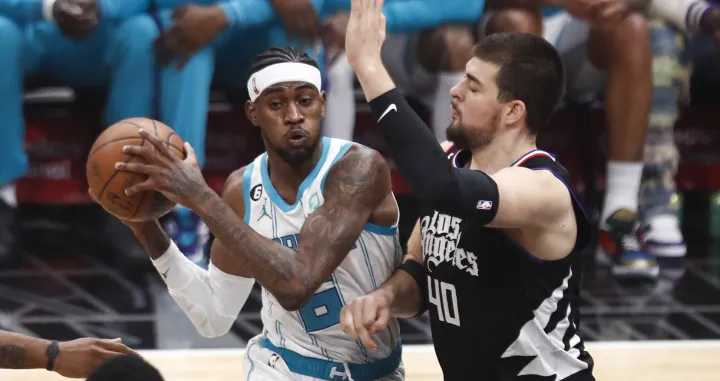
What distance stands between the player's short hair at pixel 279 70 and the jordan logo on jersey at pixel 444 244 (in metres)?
0.56

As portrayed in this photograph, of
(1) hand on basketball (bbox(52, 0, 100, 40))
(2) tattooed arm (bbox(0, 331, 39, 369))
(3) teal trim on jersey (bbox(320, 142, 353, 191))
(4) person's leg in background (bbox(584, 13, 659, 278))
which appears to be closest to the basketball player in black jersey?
(3) teal trim on jersey (bbox(320, 142, 353, 191))

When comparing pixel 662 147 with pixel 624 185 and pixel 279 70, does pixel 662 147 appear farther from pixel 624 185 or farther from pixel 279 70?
pixel 279 70

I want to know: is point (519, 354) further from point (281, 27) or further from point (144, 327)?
point (281, 27)

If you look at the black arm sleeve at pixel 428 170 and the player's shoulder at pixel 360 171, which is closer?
the black arm sleeve at pixel 428 170

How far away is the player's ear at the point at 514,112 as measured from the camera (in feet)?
10.5

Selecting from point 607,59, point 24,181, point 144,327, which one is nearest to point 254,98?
point 144,327

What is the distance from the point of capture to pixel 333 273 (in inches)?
139

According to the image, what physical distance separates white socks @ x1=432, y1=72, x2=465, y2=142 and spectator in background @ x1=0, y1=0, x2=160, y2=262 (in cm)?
160

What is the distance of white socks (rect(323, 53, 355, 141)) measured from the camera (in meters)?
6.33

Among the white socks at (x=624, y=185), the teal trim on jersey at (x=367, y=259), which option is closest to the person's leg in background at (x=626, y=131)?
the white socks at (x=624, y=185)

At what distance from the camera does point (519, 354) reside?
3.26 m

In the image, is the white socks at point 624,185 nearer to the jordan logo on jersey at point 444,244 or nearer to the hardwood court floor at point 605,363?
the hardwood court floor at point 605,363

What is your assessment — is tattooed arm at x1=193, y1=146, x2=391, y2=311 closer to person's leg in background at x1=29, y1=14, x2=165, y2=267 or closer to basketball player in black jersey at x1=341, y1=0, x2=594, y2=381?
basketball player in black jersey at x1=341, y1=0, x2=594, y2=381

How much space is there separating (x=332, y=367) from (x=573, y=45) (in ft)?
11.1
